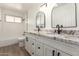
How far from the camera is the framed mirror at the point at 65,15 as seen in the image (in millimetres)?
1719

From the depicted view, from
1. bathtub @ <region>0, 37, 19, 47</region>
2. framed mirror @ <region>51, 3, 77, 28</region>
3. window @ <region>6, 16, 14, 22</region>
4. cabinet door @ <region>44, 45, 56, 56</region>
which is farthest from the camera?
window @ <region>6, 16, 14, 22</region>

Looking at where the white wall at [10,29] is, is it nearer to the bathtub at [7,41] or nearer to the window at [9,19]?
the bathtub at [7,41]

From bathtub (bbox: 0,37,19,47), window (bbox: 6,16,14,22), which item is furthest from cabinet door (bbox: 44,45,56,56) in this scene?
window (bbox: 6,16,14,22)

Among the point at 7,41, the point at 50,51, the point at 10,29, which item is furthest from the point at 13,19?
the point at 50,51

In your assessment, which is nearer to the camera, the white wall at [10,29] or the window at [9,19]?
the white wall at [10,29]

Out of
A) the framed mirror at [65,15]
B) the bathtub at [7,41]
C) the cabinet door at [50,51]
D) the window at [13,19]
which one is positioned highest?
the window at [13,19]

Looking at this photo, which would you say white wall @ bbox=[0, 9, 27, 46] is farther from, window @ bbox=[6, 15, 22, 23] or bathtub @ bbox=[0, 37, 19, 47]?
window @ bbox=[6, 15, 22, 23]

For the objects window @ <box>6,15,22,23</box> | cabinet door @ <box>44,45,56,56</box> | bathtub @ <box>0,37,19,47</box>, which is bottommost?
bathtub @ <box>0,37,19,47</box>

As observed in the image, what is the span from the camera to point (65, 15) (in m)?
1.93

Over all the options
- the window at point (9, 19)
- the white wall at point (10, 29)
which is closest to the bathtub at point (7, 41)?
the white wall at point (10, 29)

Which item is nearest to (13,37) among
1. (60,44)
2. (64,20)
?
(64,20)

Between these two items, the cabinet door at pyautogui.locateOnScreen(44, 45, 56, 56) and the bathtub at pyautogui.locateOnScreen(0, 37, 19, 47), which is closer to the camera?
the cabinet door at pyautogui.locateOnScreen(44, 45, 56, 56)

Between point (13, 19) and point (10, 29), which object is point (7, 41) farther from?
point (13, 19)

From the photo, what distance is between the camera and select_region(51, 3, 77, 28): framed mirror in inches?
67.7
